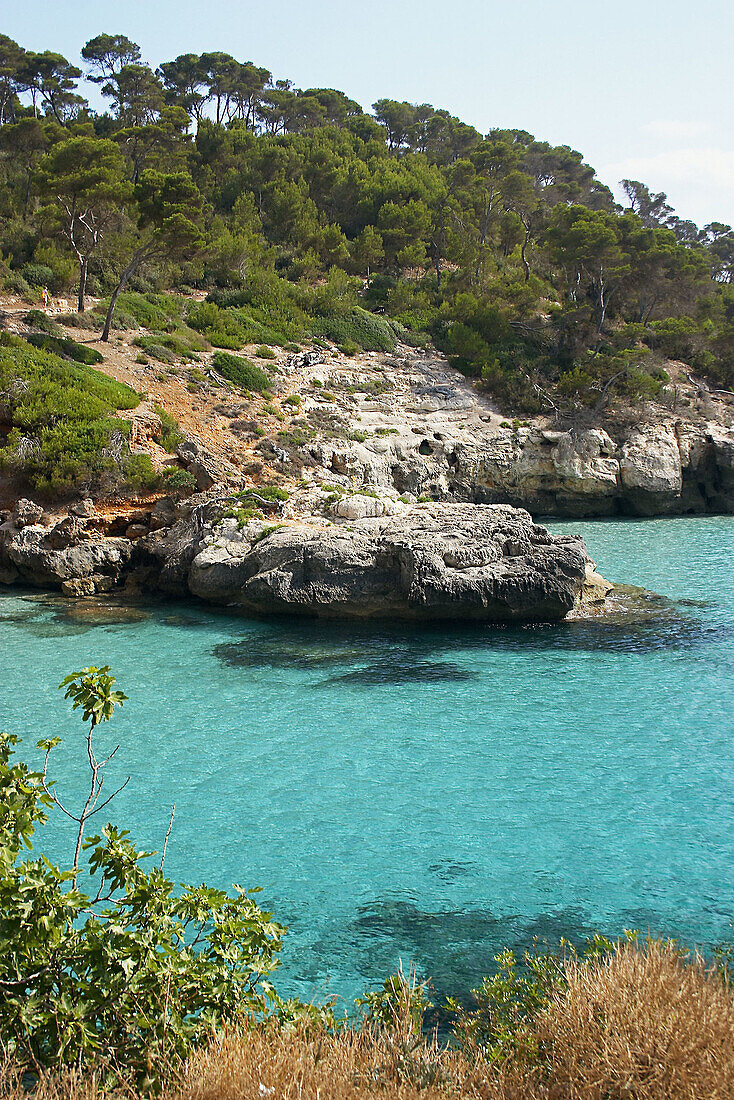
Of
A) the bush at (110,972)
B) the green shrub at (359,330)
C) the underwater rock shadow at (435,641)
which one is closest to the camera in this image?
the bush at (110,972)

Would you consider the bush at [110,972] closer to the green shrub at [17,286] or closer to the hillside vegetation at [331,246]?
the hillside vegetation at [331,246]

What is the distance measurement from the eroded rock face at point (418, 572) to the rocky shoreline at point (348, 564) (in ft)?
0.07

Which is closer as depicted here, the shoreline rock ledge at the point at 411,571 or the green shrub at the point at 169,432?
the shoreline rock ledge at the point at 411,571

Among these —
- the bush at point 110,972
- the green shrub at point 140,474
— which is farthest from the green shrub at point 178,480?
the bush at point 110,972

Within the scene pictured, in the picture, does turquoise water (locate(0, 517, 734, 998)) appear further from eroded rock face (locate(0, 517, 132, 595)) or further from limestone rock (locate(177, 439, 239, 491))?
limestone rock (locate(177, 439, 239, 491))

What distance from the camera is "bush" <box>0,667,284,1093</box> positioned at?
3438 mm

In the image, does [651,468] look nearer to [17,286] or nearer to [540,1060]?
[17,286]

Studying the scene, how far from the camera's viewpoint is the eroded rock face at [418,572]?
47.8 feet

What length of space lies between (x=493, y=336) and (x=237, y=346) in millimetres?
14061

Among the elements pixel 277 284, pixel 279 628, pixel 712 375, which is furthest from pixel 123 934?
pixel 712 375

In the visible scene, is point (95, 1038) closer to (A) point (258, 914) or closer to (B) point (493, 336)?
(A) point (258, 914)

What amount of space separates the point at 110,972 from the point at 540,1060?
2.05 meters

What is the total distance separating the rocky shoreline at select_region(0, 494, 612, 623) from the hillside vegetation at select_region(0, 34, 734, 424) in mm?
11737

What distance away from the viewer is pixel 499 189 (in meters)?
48.1
